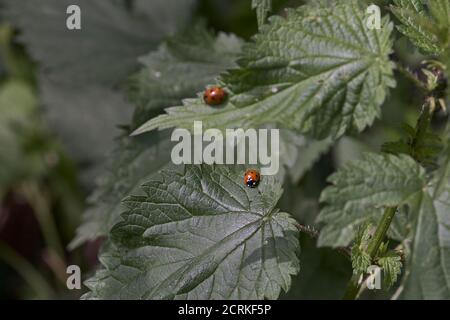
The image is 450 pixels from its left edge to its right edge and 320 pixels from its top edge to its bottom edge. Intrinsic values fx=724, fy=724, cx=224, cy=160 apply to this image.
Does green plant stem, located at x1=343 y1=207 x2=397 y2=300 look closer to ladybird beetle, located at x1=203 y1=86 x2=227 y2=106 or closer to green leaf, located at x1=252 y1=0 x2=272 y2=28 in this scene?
ladybird beetle, located at x1=203 y1=86 x2=227 y2=106

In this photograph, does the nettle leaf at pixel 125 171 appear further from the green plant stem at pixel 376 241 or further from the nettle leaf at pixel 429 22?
the nettle leaf at pixel 429 22

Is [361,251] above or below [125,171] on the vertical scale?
below

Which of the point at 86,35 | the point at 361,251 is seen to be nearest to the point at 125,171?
the point at 361,251

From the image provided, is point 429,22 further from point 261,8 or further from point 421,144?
point 261,8

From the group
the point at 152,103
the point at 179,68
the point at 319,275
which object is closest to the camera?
the point at 152,103

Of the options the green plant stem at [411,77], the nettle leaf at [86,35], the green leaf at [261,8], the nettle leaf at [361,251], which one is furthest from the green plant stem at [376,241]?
the nettle leaf at [86,35]

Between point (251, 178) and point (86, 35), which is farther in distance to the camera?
point (86, 35)
